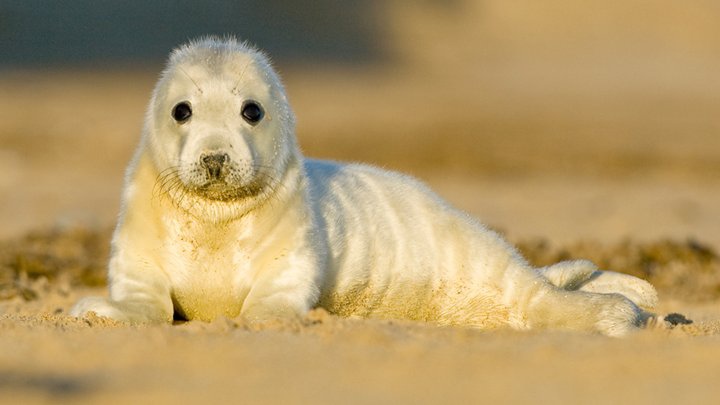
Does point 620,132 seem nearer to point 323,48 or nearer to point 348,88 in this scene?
point 348,88

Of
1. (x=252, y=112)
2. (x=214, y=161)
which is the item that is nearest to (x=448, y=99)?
(x=252, y=112)

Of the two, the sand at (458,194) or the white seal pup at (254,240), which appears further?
the white seal pup at (254,240)

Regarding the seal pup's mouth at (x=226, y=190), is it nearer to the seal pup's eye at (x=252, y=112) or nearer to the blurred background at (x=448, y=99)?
the seal pup's eye at (x=252, y=112)

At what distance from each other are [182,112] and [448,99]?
2569 centimetres

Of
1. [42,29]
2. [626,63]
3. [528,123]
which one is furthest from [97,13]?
[528,123]

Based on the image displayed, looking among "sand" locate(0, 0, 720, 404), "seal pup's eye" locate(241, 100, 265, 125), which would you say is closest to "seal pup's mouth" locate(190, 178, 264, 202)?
"seal pup's eye" locate(241, 100, 265, 125)

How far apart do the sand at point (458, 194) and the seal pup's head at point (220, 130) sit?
2.03ft

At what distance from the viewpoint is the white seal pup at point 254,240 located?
206 inches

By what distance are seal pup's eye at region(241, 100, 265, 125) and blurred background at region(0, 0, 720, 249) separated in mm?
5926

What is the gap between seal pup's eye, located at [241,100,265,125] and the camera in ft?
17.5

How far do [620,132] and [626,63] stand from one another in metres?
18.3

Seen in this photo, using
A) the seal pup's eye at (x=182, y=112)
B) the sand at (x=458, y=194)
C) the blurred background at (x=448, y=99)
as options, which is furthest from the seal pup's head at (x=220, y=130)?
the blurred background at (x=448, y=99)

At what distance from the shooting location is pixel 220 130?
17.0 feet

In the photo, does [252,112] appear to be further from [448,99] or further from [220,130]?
[448,99]
